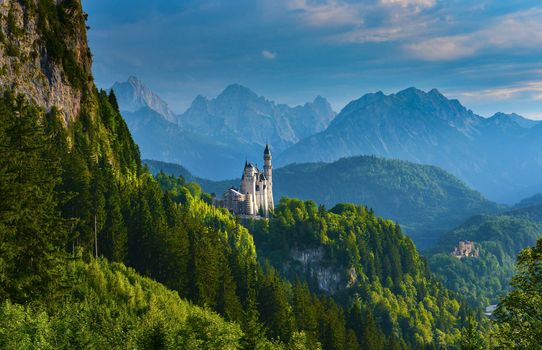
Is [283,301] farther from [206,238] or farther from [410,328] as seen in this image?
[410,328]

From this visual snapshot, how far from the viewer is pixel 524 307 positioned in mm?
35094

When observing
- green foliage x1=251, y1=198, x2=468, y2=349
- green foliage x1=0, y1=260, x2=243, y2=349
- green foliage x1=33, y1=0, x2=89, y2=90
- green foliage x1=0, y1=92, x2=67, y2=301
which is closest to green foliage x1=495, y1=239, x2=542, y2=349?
green foliage x1=0, y1=260, x2=243, y2=349

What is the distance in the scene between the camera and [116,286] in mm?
59344

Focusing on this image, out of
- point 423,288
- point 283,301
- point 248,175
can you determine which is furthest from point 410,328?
point 283,301

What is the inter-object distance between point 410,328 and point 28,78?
122m

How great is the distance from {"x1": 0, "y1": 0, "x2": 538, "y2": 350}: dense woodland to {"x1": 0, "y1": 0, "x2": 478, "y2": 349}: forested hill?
163 mm

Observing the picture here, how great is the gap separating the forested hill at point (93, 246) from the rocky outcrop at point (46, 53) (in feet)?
0.84

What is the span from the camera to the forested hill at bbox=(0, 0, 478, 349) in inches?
1665

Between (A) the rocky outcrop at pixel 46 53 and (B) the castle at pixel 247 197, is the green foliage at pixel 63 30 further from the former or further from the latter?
(B) the castle at pixel 247 197

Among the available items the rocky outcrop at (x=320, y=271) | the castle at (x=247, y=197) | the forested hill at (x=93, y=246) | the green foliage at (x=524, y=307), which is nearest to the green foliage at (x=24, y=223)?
the forested hill at (x=93, y=246)

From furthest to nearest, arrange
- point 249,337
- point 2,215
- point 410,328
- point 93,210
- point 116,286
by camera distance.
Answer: point 410,328
point 93,210
point 116,286
point 249,337
point 2,215

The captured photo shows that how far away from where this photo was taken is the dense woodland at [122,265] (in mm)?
42312

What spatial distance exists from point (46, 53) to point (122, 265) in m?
37.7

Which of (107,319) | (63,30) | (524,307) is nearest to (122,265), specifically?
(107,319)
